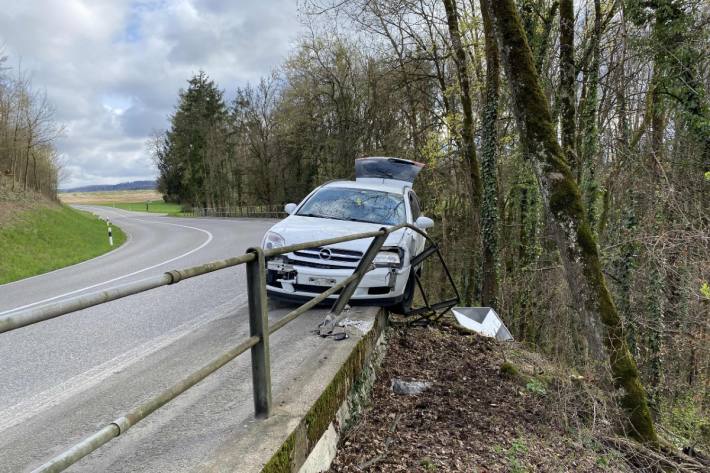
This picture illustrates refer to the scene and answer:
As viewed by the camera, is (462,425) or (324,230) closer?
(462,425)

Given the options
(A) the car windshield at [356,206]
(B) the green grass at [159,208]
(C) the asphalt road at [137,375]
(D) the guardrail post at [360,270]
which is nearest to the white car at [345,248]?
(A) the car windshield at [356,206]

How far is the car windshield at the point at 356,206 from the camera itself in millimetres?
6797

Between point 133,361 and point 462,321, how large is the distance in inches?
193

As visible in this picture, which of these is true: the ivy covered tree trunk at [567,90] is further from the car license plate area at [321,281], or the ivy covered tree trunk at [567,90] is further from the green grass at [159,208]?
the green grass at [159,208]

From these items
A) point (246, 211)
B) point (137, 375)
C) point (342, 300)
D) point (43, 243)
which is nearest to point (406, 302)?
point (342, 300)

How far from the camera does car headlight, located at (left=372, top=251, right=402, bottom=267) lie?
570 cm

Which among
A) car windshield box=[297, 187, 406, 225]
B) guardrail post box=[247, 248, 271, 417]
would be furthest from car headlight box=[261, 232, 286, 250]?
guardrail post box=[247, 248, 271, 417]

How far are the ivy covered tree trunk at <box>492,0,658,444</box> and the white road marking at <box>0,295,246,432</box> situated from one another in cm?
478

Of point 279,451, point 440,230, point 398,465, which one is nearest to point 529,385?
point 398,465

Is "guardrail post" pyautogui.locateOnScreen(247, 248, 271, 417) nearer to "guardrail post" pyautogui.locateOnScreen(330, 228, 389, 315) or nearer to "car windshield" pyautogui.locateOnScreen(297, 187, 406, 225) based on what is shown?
"guardrail post" pyautogui.locateOnScreen(330, 228, 389, 315)

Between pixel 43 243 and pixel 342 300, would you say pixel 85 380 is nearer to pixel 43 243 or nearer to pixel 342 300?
pixel 342 300

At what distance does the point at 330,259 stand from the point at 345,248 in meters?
0.23

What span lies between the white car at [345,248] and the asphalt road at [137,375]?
1.61 feet

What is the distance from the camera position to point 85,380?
4266mm
